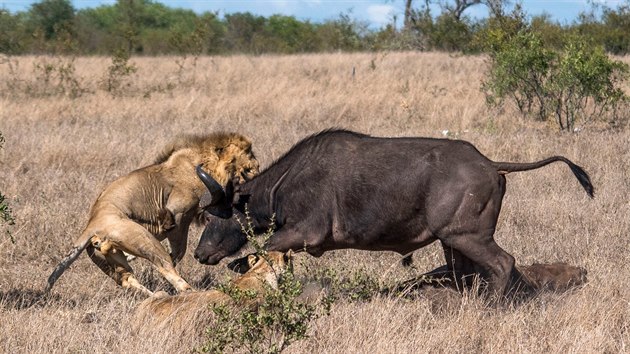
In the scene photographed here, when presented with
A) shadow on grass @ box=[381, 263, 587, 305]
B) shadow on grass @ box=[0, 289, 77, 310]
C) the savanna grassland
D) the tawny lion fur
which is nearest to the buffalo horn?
the tawny lion fur

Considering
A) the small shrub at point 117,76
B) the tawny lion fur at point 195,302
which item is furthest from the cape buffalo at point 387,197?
the small shrub at point 117,76

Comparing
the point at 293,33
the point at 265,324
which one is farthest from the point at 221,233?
the point at 293,33

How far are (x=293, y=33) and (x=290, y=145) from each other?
37270 mm

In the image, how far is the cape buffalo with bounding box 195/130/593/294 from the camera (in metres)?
6.75

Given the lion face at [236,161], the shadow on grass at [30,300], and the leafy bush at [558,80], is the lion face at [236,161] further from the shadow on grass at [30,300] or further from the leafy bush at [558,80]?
the leafy bush at [558,80]

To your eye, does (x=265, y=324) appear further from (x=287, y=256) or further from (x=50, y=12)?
(x=50, y=12)

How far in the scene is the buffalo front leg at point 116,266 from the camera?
7555 millimetres

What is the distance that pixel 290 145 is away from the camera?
46.9ft

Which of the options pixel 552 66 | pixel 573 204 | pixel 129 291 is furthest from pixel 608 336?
pixel 552 66

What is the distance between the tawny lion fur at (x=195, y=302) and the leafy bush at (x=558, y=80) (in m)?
9.97

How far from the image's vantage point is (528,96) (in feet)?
56.3

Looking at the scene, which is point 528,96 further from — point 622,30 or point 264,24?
point 264,24

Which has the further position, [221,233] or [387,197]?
Answer: [221,233]

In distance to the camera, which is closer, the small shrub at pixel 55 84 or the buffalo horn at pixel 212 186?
the buffalo horn at pixel 212 186
